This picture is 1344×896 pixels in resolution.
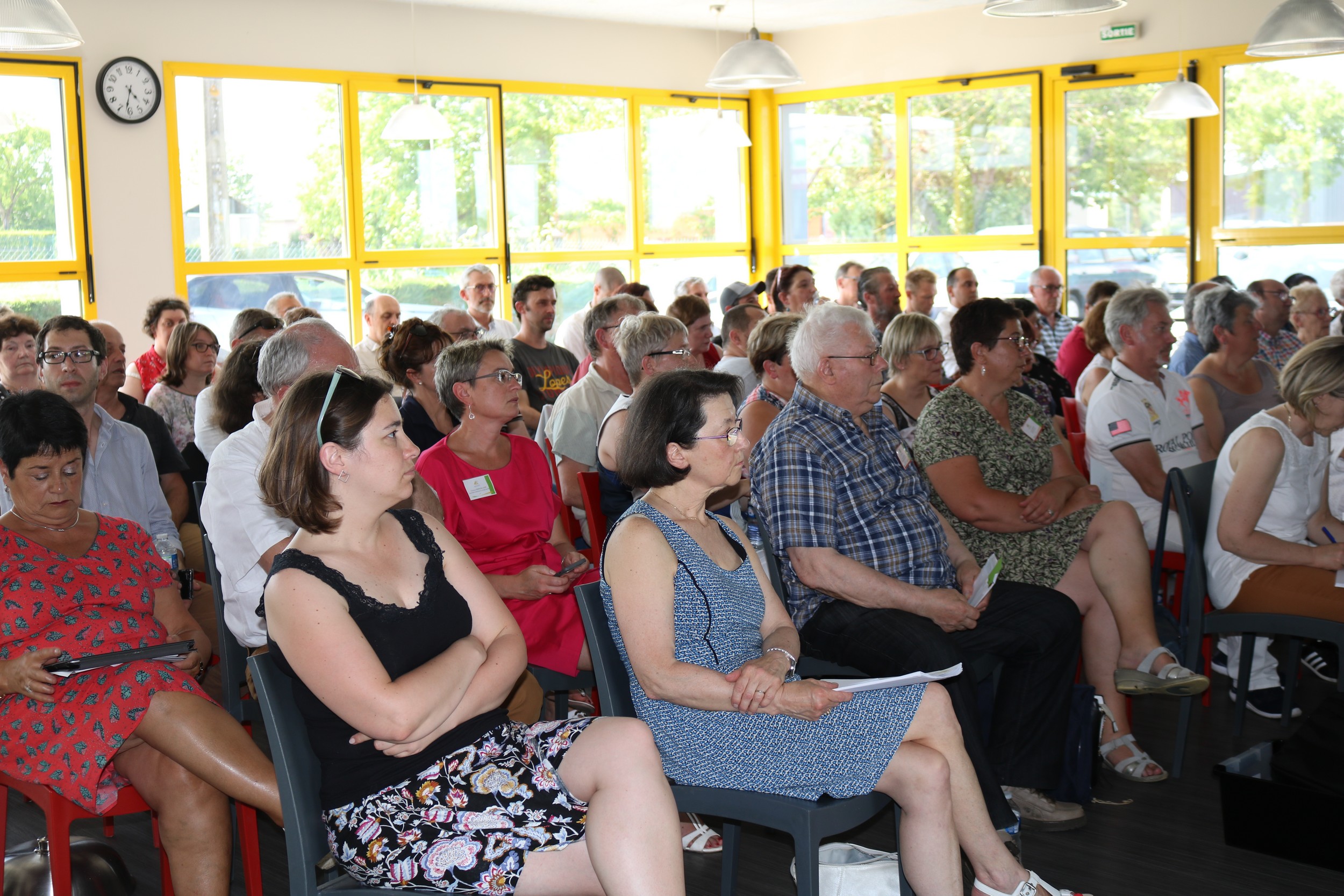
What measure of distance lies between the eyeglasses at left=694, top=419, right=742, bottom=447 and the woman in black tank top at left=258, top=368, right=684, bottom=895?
1.96 ft

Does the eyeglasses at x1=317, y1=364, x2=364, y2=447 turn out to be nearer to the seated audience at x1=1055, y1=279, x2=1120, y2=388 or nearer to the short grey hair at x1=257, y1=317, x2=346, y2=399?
the short grey hair at x1=257, y1=317, x2=346, y2=399

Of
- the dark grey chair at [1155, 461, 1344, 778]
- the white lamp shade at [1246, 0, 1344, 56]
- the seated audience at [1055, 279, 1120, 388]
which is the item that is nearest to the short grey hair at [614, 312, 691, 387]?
the dark grey chair at [1155, 461, 1344, 778]

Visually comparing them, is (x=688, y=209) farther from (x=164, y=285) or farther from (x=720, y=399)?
(x=720, y=399)

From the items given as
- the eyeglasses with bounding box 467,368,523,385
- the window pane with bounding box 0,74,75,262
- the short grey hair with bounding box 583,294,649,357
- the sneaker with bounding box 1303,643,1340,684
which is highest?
the window pane with bounding box 0,74,75,262

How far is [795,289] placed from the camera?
311 inches

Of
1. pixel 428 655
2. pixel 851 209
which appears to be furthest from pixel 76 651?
pixel 851 209

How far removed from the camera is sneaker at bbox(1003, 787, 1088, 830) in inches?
122

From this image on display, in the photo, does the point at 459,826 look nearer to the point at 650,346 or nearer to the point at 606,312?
the point at 650,346

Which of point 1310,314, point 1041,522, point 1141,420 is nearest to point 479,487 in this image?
point 1041,522

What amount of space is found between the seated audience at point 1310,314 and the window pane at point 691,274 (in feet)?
15.9

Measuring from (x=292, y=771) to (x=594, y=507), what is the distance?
1.65 m

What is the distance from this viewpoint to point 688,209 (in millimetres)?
11078

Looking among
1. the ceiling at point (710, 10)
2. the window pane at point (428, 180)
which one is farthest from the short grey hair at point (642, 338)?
the ceiling at point (710, 10)

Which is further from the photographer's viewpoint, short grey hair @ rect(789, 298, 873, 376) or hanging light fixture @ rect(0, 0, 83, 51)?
hanging light fixture @ rect(0, 0, 83, 51)
